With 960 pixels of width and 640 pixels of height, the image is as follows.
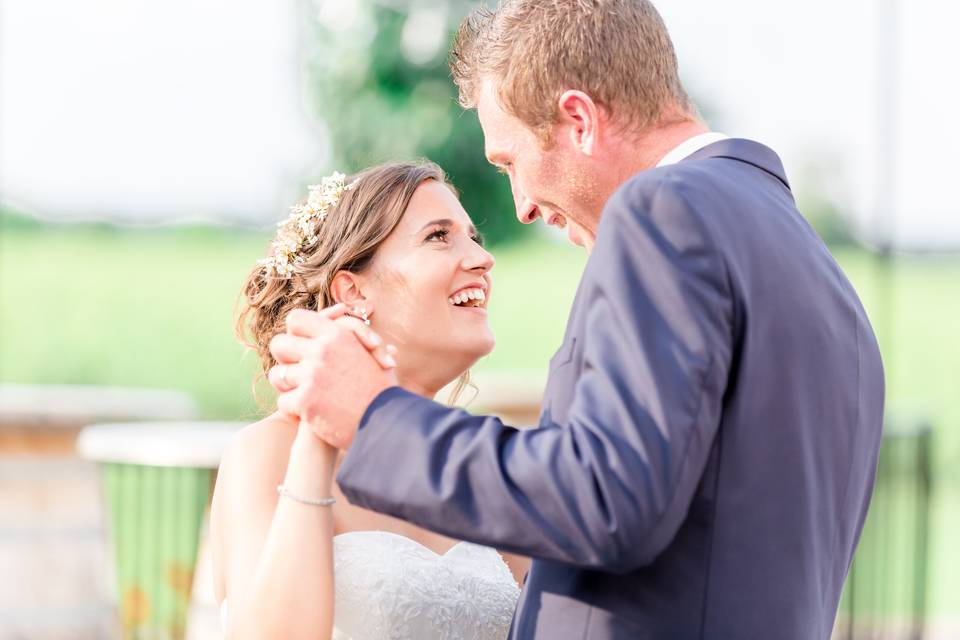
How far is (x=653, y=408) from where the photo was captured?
1.50 meters

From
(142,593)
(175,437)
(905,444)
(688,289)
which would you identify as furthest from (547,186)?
(905,444)

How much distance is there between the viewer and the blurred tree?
24.0 ft

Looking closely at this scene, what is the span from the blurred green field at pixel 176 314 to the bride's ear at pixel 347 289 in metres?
11.9

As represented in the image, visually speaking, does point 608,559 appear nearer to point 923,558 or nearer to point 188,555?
point 188,555

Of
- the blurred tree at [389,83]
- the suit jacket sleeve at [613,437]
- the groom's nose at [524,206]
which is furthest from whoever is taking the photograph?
the blurred tree at [389,83]

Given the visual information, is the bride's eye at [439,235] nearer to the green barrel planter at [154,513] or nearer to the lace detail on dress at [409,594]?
the lace detail on dress at [409,594]

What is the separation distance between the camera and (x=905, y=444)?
6.82 metres

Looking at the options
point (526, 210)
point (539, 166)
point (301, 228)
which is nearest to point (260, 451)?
point (301, 228)

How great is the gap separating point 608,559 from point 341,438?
1.56 feet

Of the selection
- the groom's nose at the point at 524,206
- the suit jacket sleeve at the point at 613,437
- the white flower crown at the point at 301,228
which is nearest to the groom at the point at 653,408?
the suit jacket sleeve at the point at 613,437

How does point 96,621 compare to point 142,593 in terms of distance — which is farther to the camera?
point 96,621

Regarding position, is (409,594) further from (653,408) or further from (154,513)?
(154,513)

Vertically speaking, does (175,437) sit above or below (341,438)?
below

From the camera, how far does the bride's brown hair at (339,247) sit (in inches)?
116
